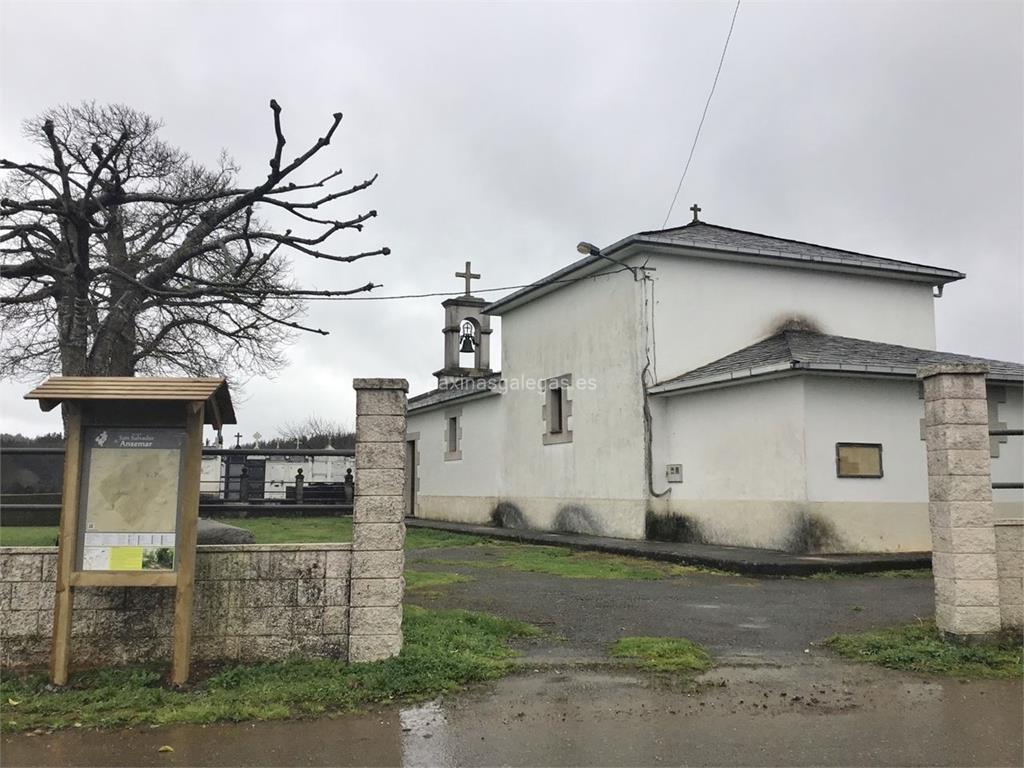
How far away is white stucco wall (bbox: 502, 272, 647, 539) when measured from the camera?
15.5 m

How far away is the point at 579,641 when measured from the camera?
678cm

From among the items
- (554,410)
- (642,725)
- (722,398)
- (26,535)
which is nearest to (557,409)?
(554,410)

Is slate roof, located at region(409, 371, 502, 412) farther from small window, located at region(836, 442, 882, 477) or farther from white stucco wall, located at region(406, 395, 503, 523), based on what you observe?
small window, located at region(836, 442, 882, 477)

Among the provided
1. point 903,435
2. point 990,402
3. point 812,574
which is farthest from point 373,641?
point 990,402

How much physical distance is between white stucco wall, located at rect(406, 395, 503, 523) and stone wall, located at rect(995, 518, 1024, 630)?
48.2ft

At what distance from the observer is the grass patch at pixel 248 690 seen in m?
4.78

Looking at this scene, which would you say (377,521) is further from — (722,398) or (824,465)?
(722,398)

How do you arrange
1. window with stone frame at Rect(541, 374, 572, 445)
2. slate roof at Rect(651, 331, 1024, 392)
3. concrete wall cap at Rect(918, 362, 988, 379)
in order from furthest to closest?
1. window with stone frame at Rect(541, 374, 572, 445)
2. slate roof at Rect(651, 331, 1024, 392)
3. concrete wall cap at Rect(918, 362, 988, 379)

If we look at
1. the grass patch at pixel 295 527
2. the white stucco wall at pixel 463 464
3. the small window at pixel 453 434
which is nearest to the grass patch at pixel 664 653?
the grass patch at pixel 295 527

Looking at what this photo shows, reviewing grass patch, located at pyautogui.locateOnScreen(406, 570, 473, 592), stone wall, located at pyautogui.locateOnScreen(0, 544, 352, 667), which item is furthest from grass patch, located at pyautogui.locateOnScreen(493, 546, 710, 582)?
stone wall, located at pyautogui.locateOnScreen(0, 544, 352, 667)

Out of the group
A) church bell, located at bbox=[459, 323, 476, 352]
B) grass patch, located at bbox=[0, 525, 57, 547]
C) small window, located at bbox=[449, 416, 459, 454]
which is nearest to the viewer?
grass patch, located at bbox=[0, 525, 57, 547]

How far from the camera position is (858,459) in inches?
487

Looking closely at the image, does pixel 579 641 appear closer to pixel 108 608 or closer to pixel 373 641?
pixel 373 641

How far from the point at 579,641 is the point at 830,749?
2743mm
